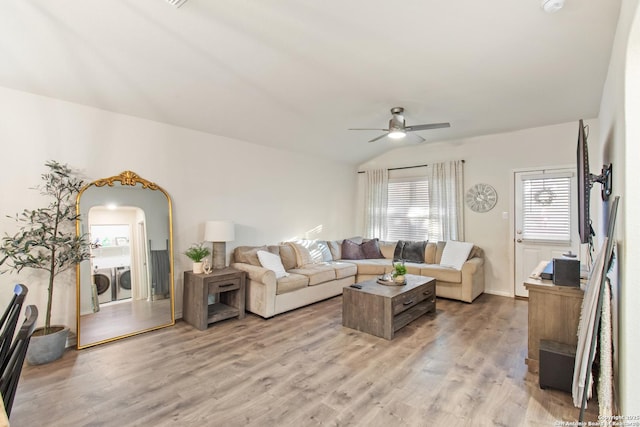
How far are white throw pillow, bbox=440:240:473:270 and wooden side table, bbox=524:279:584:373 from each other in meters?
2.13

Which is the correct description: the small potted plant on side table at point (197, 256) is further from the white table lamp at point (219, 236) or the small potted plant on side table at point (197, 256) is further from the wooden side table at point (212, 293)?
Result: the white table lamp at point (219, 236)

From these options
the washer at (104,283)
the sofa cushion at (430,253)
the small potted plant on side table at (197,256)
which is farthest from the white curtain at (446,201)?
the washer at (104,283)

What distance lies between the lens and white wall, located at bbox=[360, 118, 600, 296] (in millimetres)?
4582

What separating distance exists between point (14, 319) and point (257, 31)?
7.82 feet

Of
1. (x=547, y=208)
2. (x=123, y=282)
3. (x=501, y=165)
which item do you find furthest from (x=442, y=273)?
(x=123, y=282)

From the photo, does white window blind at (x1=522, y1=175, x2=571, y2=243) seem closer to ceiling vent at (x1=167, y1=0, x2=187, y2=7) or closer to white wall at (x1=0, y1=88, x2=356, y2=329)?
white wall at (x1=0, y1=88, x2=356, y2=329)

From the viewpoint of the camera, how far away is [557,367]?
225cm

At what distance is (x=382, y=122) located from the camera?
4.49m

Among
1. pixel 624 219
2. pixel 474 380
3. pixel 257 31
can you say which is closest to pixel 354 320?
pixel 474 380

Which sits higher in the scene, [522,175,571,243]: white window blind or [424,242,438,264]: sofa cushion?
[522,175,571,243]: white window blind

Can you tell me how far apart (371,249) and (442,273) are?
1.54 m

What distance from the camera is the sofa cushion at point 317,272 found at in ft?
14.7

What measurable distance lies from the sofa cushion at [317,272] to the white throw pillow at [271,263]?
13.6 inches

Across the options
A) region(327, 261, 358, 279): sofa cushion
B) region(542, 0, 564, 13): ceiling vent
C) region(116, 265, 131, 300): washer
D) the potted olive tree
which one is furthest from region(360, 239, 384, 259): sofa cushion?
region(542, 0, 564, 13): ceiling vent
